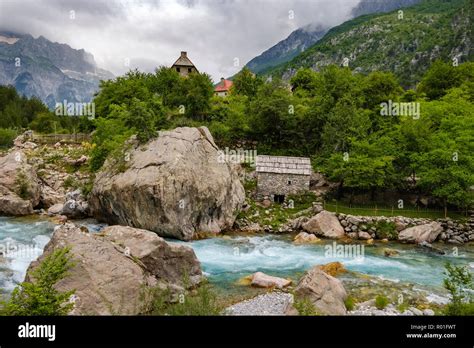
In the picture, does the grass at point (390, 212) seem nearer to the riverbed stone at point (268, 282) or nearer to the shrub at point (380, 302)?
the riverbed stone at point (268, 282)

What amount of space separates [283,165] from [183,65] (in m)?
48.0

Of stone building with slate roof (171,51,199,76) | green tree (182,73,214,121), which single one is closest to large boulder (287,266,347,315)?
green tree (182,73,214,121)

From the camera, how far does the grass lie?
31853 mm

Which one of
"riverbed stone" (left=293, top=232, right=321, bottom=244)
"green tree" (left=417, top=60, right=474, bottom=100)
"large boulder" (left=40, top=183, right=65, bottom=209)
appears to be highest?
"green tree" (left=417, top=60, right=474, bottom=100)

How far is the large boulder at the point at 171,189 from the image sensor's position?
26.2 m

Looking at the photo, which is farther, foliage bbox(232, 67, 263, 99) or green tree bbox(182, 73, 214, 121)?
foliage bbox(232, 67, 263, 99)

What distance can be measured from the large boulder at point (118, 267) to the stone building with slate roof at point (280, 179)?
689 inches

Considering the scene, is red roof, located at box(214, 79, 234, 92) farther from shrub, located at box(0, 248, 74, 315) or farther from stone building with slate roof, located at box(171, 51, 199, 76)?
shrub, located at box(0, 248, 74, 315)

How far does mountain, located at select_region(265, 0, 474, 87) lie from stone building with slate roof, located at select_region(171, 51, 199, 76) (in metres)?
69.2

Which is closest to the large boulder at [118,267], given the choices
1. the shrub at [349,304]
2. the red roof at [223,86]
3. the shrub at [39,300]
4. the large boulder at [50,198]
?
the shrub at [39,300]

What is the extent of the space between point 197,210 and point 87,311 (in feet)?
49.4

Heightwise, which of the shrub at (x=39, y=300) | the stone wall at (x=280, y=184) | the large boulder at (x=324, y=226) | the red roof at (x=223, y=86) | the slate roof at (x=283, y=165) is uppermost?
the red roof at (x=223, y=86)
